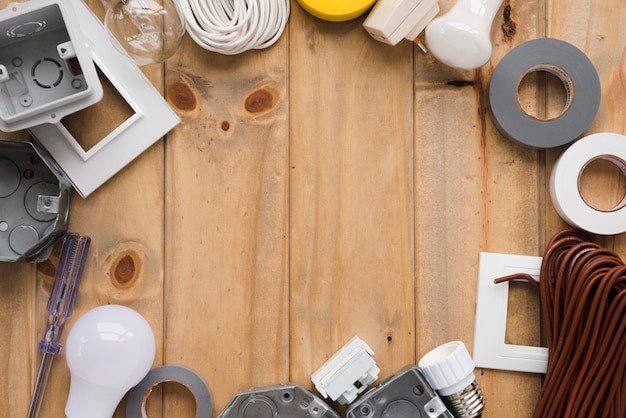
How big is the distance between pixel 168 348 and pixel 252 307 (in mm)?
135

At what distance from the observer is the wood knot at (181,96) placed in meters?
0.98

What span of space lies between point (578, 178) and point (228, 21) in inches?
20.7

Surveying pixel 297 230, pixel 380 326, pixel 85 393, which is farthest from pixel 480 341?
pixel 85 393

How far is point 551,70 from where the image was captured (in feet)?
3.11

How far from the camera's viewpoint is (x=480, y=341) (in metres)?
0.97

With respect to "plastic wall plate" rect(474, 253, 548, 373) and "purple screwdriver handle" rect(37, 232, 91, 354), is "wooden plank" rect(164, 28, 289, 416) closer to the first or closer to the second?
"purple screwdriver handle" rect(37, 232, 91, 354)

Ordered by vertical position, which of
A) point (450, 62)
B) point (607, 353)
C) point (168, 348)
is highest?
point (450, 62)

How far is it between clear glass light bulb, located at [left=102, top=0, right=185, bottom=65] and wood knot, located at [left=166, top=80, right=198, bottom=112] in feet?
0.19

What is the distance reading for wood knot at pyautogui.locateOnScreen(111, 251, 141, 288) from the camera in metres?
0.99

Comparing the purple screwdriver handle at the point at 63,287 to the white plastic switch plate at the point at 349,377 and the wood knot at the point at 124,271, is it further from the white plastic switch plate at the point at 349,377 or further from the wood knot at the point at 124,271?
the white plastic switch plate at the point at 349,377

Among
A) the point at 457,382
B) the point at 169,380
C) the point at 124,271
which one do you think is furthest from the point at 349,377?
the point at 124,271

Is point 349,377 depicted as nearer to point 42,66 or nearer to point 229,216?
point 229,216

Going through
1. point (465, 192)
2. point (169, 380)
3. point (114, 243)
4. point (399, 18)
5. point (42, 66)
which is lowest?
point (169, 380)

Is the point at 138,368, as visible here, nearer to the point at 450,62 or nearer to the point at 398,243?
the point at 398,243
